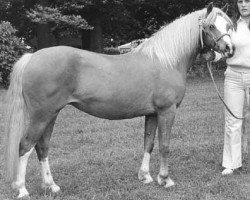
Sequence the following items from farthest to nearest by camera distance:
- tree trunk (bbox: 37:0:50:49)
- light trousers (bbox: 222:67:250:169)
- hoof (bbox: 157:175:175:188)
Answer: tree trunk (bbox: 37:0:50:49) < light trousers (bbox: 222:67:250:169) < hoof (bbox: 157:175:175:188)

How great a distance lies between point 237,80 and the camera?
491 centimetres

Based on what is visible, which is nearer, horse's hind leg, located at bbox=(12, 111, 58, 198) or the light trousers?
horse's hind leg, located at bbox=(12, 111, 58, 198)

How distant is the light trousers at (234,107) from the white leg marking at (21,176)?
2.49 m

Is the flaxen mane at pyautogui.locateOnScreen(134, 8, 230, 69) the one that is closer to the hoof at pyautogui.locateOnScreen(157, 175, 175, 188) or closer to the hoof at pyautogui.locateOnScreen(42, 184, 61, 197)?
the hoof at pyautogui.locateOnScreen(157, 175, 175, 188)

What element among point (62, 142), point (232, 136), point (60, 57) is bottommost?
point (62, 142)

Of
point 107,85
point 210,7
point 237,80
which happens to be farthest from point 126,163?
point 210,7

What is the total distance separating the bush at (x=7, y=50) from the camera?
41.8ft

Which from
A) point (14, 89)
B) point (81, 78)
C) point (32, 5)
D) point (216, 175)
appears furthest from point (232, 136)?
point (32, 5)

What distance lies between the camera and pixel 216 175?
16.4 ft

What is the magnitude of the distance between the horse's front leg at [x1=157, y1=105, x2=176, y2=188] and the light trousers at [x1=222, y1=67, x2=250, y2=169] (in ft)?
3.00

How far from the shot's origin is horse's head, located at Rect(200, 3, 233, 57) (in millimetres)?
4398

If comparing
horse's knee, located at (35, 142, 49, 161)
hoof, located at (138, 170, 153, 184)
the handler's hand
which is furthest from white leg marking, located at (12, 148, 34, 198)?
the handler's hand

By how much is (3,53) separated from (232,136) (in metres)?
9.50

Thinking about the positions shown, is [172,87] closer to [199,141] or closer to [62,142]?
[199,141]
